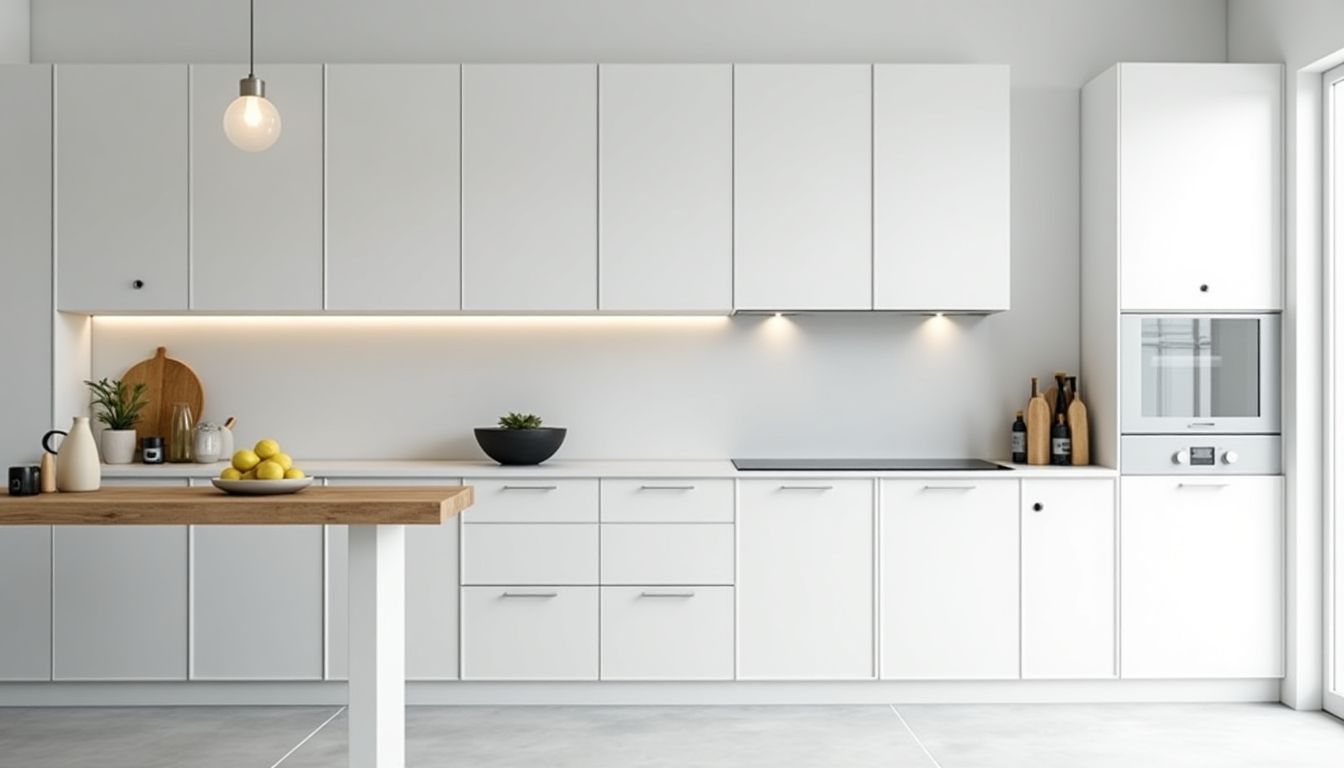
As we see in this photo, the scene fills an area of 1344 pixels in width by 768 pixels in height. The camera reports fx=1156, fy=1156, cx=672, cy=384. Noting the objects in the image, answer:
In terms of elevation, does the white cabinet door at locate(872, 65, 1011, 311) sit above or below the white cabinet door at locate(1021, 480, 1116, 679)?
above

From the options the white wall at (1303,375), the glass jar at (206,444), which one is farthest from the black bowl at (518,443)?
the white wall at (1303,375)

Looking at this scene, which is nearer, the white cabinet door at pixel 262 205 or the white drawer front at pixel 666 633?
the white drawer front at pixel 666 633

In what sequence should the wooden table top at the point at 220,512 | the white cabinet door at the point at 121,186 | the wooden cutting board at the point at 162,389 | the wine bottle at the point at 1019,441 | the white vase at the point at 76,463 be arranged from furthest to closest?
the wooden cutting board at the point at 162,389
the wine bottle at the point at 1019,441
the white cabinet door at the point at 121,186
the white vase at the point at 76,463
the wooden table top at the point at 220,512

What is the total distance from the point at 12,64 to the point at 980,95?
3.65m

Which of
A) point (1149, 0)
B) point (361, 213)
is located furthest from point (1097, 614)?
point (361, 213)

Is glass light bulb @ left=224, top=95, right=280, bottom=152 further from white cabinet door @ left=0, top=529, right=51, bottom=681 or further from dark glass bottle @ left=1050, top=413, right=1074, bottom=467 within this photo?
dark glass bottle @ left=1050, top=413, right=1074, bottom=467

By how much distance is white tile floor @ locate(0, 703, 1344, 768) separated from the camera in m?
3.59

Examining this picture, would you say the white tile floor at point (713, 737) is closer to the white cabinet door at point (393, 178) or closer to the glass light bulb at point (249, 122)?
the white cabinet door at point (393, 178)

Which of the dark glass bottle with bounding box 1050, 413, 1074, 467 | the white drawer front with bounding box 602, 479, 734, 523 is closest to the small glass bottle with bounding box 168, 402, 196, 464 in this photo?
the white drawer front with bounding box 602, 479, 734, 523

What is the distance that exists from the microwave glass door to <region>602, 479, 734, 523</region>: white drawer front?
5.27 ft

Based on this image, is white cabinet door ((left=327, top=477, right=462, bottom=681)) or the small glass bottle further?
the small glass bottle

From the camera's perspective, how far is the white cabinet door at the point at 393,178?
434 cm

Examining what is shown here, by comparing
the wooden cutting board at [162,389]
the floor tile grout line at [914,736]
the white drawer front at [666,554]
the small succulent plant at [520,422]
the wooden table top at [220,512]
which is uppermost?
the wooden cutting board at [162,389]

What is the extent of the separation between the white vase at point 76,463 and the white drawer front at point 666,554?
1697 mm
